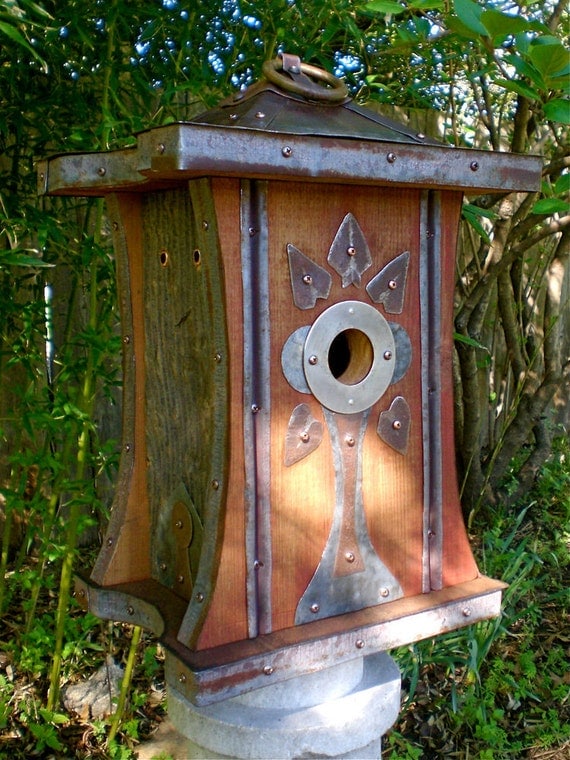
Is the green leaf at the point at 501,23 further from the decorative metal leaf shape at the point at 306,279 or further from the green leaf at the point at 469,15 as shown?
the decorative metal leaf shape at the point at 306,279

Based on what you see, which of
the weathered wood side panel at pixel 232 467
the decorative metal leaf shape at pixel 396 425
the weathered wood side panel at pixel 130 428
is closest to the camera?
the weathered wood side panel at pixel 232 467

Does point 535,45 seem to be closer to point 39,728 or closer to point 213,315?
point 213,315

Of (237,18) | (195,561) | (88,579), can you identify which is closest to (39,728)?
(88,579)

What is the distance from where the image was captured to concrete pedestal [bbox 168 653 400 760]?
1.55m

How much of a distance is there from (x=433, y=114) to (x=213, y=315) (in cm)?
284


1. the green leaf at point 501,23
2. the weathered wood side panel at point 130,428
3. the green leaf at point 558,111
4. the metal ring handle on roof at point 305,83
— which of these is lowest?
the weathered wood side panel at point 130,428

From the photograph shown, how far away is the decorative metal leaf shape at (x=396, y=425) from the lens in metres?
1.54

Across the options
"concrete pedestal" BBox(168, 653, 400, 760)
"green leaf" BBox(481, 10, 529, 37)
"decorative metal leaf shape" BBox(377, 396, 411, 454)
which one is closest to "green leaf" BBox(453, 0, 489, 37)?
"green leaf" BBox(481, 10, 529, 37)

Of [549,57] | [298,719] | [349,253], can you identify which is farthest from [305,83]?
[298,719]

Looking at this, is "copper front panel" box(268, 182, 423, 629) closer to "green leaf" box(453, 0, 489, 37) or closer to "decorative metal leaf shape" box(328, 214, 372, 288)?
"decorative metal leaf shape" box(328, 214, 372, 288)

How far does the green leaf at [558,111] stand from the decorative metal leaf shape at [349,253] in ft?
1.51

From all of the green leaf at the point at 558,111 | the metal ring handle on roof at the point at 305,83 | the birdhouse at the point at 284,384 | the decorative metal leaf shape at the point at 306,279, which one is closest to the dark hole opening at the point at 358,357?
the birdhouse at the point at 284,384

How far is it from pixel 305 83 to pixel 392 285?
0.41 m

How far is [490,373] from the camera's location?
4.31 m
